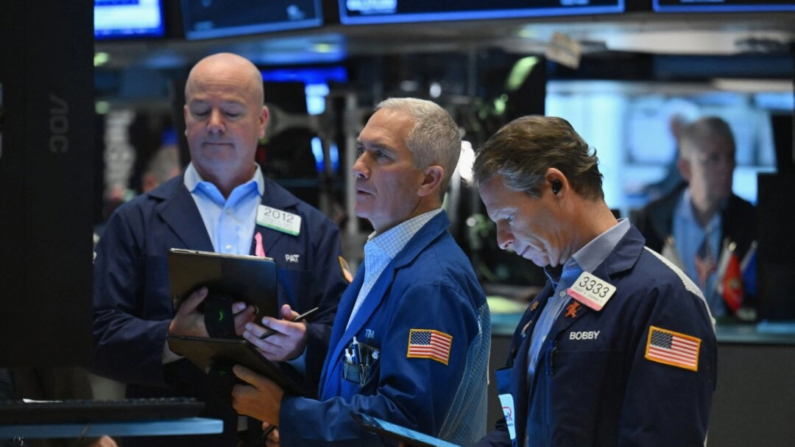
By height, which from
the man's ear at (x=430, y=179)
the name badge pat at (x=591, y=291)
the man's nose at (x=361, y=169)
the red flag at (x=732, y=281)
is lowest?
the red flag at (x=732, y=281)

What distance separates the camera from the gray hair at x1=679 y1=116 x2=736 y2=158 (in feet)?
18.3

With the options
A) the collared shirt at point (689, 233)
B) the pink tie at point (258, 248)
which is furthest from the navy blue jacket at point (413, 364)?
the collared shirt at point (689, 233)

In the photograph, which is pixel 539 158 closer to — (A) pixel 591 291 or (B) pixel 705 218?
(A) pixel 591 291

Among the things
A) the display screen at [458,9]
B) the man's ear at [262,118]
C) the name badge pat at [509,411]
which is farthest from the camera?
the display screen at [458,9]

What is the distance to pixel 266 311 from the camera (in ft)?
8.89

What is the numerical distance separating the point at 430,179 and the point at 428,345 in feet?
1.51

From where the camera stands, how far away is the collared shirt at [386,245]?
8.71 feet

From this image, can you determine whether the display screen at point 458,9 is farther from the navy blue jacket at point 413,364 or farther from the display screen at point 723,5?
the navy blue jacket at point 413,364

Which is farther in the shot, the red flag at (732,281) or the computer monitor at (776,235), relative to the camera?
the red flag at (732,281)

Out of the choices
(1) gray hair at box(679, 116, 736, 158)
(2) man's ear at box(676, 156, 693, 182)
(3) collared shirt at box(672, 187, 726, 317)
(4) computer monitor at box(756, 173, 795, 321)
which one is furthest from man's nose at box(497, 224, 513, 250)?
(2) man's ear at box(676, 156, 693, 182)

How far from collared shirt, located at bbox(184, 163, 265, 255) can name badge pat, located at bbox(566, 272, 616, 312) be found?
127 centimetres

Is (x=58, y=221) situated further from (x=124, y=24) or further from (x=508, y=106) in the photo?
(x=124, y=24)

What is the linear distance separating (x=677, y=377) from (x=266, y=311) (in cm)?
109

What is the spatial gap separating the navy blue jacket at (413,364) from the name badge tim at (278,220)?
56 cm
